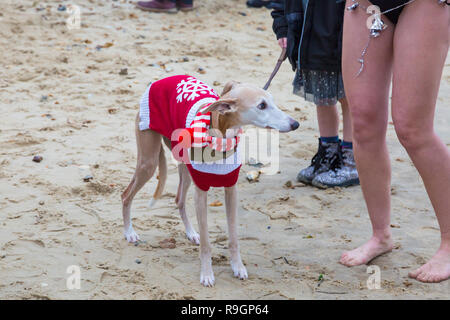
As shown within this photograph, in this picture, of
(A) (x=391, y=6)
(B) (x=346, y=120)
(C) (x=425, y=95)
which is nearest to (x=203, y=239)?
(C) (x=425, y=95)

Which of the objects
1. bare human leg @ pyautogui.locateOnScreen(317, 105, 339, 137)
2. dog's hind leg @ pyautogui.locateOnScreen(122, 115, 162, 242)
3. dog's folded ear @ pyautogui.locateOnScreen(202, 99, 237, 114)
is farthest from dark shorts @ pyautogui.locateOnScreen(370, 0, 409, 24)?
bare human leg @ pyautogui.locateOnScreen(317, 105, 339, 137)

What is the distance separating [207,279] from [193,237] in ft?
1.86

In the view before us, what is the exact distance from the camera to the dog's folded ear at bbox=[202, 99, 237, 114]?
10.1ft

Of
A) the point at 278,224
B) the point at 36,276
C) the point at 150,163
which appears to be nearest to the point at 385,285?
the point at 278,224

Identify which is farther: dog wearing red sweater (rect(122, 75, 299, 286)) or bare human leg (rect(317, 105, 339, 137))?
bare human leg (rect(317, 105, 339, 137))

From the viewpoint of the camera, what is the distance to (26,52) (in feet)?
24.0

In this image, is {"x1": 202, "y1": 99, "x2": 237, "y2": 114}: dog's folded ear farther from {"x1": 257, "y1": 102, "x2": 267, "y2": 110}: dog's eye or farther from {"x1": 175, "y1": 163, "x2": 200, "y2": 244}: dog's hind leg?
{"x1": 175, "y1": 163, "x2": 200, "y2": 244}: dog's hind leg

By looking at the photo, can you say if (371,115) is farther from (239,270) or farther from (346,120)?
(346,120)

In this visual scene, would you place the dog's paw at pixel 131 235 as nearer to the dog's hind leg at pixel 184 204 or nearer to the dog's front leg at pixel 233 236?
the dog's hind leg at pixel 184 204

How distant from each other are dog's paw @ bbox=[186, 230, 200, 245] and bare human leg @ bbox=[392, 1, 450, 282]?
4.55 ft

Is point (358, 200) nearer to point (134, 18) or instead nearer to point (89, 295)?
point (89, 295)

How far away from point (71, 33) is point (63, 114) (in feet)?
8.35

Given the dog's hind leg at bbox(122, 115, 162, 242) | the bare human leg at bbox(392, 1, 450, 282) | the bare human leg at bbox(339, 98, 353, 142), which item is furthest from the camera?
the bare human leg at bbox(339, 98, 353, 142)

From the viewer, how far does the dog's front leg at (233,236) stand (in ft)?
11.1
